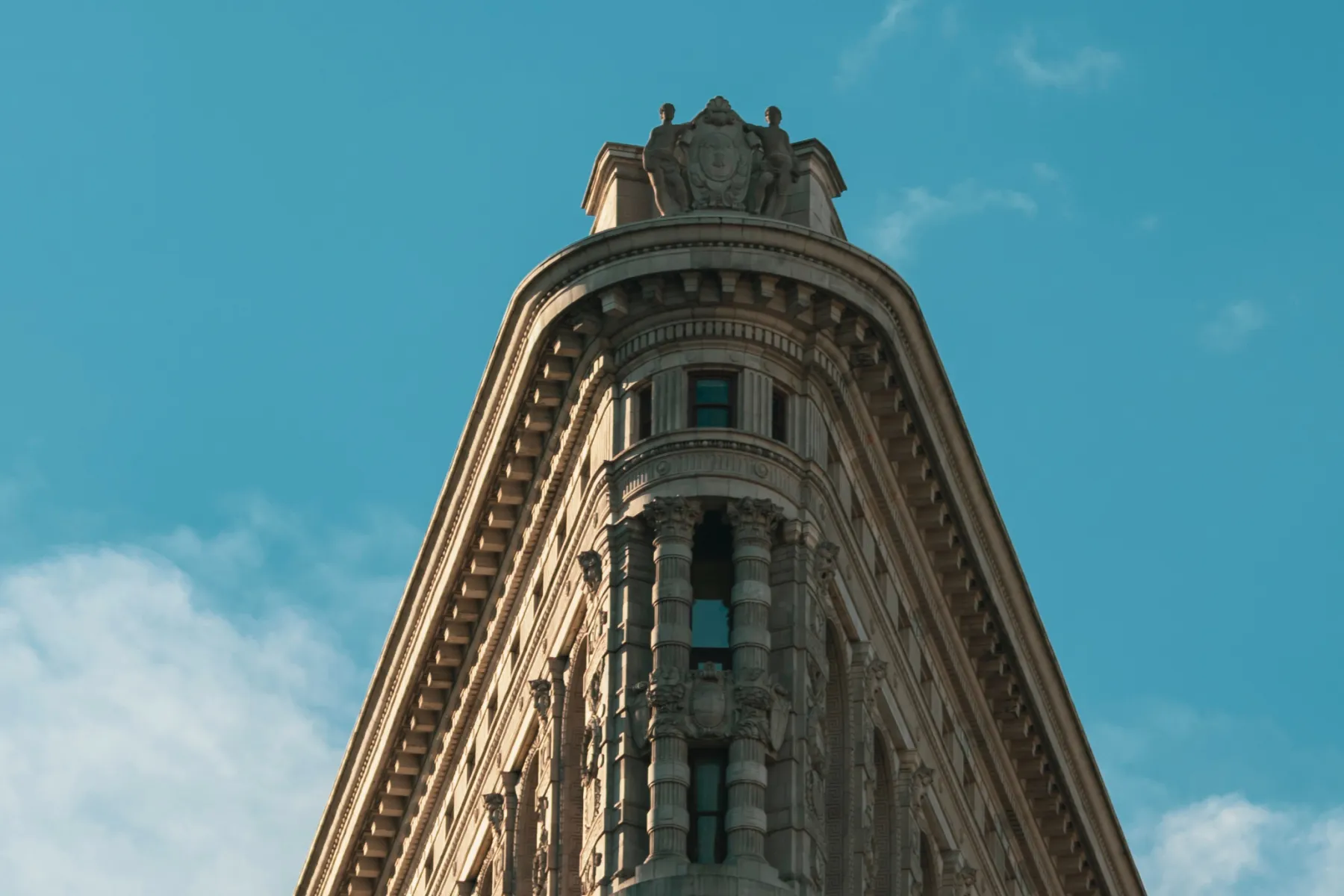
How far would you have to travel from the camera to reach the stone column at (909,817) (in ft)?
278

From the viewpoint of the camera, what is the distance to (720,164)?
280ft

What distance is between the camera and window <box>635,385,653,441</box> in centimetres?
8188

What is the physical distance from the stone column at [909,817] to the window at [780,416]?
30.5 ft

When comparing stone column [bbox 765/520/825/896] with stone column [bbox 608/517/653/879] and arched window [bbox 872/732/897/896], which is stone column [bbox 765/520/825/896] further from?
arched window [bbox 872/732/897/896]

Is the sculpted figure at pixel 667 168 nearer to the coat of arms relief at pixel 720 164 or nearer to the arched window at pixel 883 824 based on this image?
the coat of arms relief at pixel 720 164

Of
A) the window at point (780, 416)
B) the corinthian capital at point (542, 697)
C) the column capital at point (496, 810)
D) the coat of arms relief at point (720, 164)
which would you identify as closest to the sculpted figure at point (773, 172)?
the coat of arms relief at point (720, 164)

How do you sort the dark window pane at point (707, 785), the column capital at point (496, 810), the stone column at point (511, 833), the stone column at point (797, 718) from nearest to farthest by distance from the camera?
the stone column at point (797, 718) < the dark window pane at point (707, 785) < the stone column at point (511, 833) < the column capital at point (496, 810)

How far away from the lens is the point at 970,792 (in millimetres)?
94500

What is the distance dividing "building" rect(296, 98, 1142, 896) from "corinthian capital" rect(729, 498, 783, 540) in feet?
0.23

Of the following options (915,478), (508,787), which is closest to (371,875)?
(508,787)

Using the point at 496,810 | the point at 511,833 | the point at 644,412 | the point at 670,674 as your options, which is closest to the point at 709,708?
the point at 670,674

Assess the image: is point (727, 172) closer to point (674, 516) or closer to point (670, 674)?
point (674, 516)

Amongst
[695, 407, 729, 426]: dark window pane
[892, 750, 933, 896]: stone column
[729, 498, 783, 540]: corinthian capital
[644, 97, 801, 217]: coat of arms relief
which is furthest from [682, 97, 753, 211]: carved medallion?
[892, 750, 933, 896]: stone column

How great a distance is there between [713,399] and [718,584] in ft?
13.9
